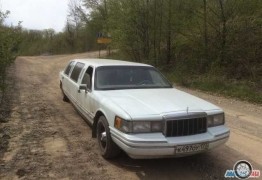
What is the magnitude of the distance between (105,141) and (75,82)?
3.04 m

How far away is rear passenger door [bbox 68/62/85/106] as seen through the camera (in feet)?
26.5

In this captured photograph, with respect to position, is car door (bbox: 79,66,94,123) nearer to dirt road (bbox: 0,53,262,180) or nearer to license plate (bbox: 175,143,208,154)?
dirt road (bbox: 0,53,262,180)

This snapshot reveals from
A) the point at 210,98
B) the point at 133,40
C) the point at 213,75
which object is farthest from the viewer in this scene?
the point at 133,40

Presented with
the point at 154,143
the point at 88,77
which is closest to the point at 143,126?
the point at 154,143

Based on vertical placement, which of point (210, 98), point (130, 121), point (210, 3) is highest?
point (210, 3)

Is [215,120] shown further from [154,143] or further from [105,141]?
[105,141]

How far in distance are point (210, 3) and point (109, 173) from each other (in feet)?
43.1

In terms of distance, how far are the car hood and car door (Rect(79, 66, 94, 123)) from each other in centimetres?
48

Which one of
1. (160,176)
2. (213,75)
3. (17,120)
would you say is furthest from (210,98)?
(160,176)

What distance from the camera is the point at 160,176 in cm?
510

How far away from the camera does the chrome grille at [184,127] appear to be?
495 centimetres

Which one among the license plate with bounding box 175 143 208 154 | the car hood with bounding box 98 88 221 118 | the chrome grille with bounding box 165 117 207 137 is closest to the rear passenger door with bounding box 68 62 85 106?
the car hood with bounding box 98 88 221 118

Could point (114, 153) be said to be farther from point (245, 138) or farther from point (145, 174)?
point (245, 138)

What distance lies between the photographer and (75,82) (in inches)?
330
